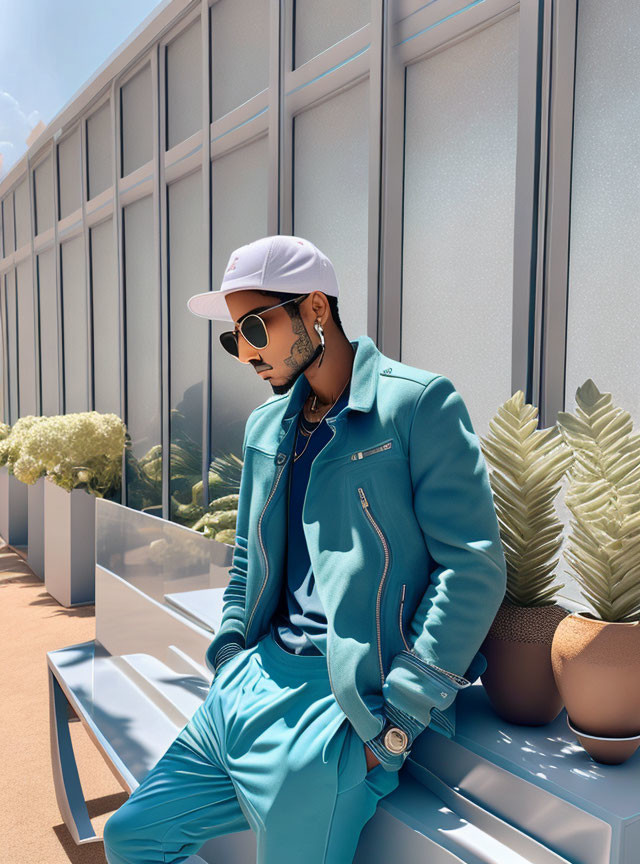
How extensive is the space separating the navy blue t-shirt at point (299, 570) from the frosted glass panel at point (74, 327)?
7.94 meters

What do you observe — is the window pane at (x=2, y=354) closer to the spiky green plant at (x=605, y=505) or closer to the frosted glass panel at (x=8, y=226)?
the frosted glass panel at (x=8, y=226)

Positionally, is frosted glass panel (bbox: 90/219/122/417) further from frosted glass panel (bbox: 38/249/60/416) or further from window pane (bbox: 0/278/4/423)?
window pane (bbox: 0/278/4/423)

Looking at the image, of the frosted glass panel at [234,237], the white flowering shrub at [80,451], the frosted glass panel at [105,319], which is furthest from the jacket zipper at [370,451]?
the frosted glass panel at [105,319]

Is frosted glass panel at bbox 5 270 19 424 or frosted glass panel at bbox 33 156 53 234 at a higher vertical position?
frosted glass panel at bbox 33 156 53 234

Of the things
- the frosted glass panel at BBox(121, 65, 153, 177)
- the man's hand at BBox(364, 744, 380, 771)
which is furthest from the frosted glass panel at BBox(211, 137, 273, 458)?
the man's hand at BBox(364, 744, 380, 771)

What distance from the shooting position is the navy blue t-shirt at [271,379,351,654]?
183 cm

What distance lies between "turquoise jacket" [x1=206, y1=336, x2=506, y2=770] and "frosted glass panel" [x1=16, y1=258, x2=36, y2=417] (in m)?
11.4

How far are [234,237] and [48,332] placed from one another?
6.58 m

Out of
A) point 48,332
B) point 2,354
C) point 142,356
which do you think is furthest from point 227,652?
point 2,354

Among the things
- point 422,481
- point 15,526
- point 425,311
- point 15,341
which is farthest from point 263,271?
point 15,341

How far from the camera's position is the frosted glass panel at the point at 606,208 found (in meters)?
2.57

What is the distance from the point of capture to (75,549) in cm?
830

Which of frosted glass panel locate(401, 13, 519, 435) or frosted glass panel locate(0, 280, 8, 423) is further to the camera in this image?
frosted glass panel locate(0, 280, 8, 423)

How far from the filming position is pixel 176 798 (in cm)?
181
